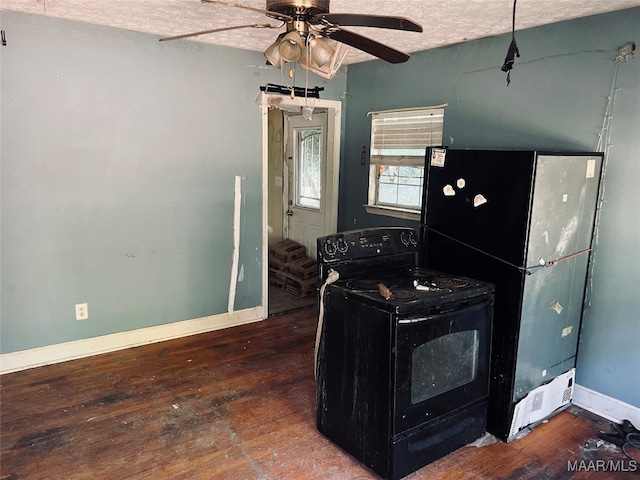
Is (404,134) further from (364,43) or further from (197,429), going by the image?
(197,429)

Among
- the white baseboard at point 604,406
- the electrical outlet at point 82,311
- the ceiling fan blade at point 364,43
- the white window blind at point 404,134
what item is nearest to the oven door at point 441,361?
the white baseboard at point 604,406

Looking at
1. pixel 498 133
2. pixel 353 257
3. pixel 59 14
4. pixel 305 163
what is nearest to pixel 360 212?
pixel 305 163

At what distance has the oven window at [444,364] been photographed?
2.08m

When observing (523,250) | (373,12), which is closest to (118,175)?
(373,12)

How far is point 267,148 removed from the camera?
13.1 ft

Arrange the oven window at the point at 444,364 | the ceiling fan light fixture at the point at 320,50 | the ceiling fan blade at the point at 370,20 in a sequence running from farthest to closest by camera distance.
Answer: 1. the oven window at the point at 444,364
2. the ceiling fan light fixture at the point at 320,50
3. the ceiling fan blade at the point at 370,20

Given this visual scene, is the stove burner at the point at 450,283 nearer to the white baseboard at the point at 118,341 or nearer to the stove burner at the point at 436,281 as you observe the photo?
the stove burner at the point at 436,281

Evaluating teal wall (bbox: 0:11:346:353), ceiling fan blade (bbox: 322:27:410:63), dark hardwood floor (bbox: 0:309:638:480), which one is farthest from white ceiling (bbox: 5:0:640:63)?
dark hardwood floor (bbox: 0:309:638:480)

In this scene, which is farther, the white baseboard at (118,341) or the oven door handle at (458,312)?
the white baseboard at (118,341)

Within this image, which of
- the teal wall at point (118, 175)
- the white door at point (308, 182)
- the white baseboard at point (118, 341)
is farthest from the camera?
the white door at point (308, 182)

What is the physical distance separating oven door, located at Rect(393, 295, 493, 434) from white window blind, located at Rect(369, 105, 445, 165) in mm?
1750

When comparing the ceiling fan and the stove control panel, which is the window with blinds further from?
the ceiling fan

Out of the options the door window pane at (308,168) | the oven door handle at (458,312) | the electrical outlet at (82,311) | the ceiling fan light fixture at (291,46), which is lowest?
the electrical outlet at (82,311)

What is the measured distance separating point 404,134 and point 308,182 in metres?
1.60
